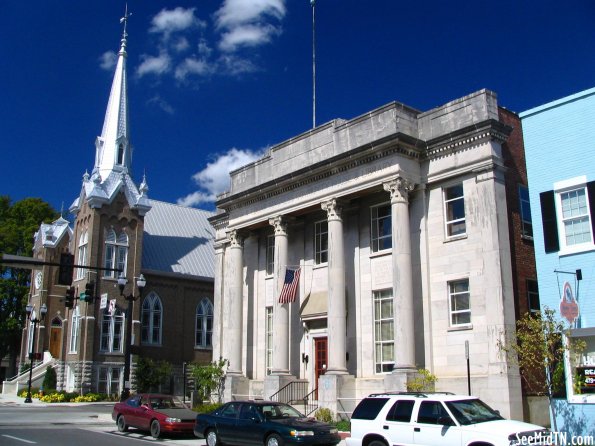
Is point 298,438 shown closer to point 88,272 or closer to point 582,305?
point 582,305

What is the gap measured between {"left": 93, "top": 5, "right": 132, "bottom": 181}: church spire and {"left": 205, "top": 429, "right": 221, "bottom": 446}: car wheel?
38474 millimetres

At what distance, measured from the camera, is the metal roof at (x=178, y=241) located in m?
57.2

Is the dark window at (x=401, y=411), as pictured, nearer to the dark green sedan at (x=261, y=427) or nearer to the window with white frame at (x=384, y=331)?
the dark green sedan at (x=261, y=427)

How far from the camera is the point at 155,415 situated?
2238cm

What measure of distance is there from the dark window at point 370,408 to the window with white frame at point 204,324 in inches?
1639

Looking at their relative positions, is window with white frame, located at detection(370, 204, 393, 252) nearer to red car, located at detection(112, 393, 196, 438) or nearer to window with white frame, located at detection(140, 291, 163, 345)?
red car, located at detection(112, 393, 196, 438)

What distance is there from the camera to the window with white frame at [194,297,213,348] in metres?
56.7

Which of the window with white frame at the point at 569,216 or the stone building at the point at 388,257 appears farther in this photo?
the stone building at the point at 388,257

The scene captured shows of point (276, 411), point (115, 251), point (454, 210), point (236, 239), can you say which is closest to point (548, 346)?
point (276, 411)

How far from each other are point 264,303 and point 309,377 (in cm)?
506

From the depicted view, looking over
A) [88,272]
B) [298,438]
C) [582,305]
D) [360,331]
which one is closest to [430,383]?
[360,331]

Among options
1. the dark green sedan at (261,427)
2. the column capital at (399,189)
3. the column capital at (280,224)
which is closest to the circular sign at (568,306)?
the dark green sedan at (261,427)

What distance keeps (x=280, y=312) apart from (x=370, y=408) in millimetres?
14248

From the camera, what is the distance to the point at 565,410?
770 inches
